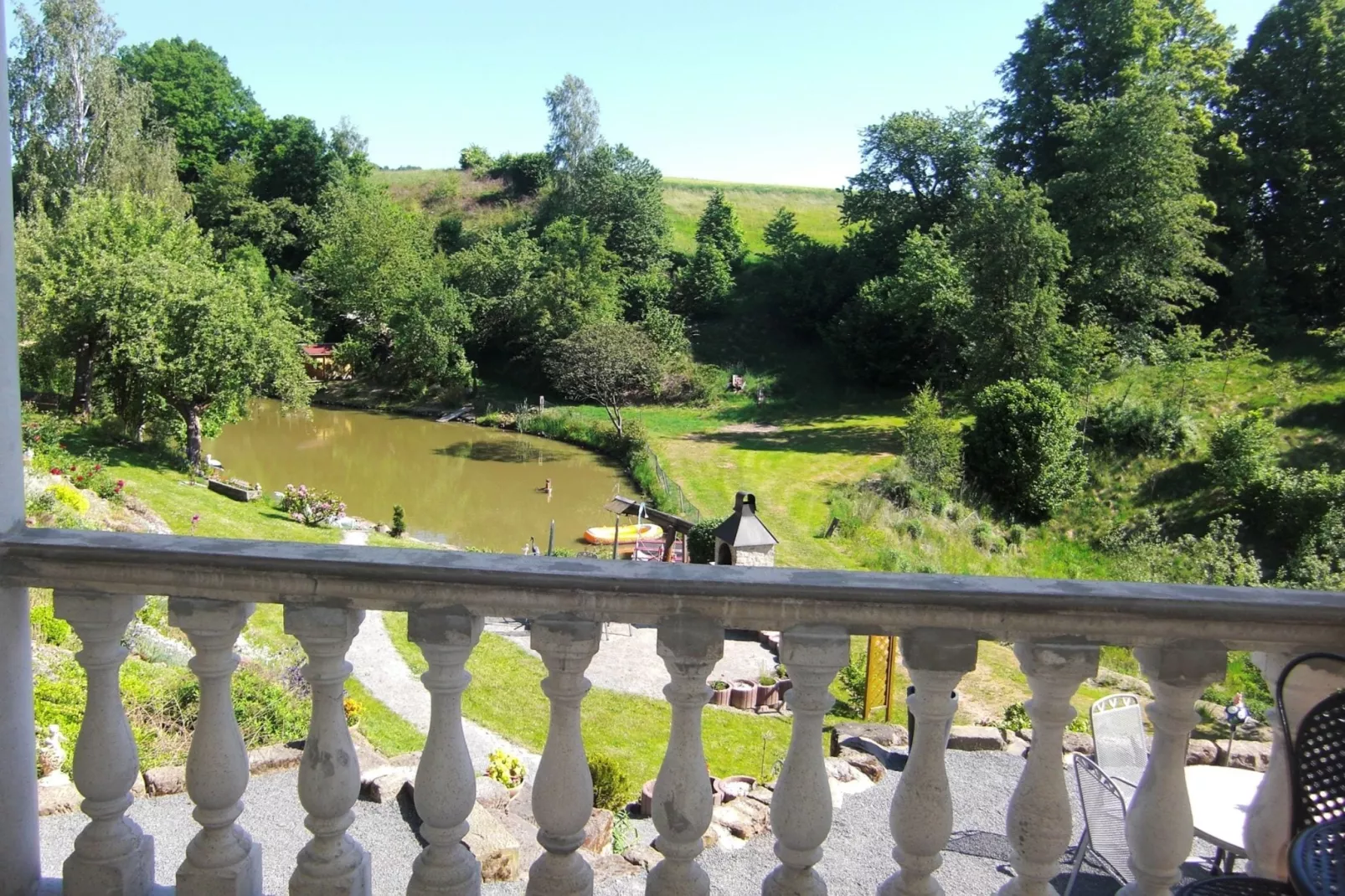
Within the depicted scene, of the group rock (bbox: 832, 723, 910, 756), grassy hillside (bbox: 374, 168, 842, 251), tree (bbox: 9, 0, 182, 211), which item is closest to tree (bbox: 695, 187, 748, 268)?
grassy hillside (bbox: 374, 168, 842, 251)

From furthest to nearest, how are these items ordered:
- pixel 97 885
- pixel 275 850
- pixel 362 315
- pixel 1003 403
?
pixel 362 315 → pixel 1003 403 → pixel 275 850 → pixel 97 885

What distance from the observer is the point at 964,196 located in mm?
30422

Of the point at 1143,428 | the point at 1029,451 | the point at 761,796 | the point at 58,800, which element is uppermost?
the point at 1143,428

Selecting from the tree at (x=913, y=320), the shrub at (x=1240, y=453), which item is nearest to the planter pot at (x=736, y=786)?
the shrub at (x=1240, y=453)

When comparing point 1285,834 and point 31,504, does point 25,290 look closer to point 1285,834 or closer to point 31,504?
point 31,504

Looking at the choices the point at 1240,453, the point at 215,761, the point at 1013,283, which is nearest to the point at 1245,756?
the point at 215,761

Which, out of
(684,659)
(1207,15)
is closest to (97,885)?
(684,659)

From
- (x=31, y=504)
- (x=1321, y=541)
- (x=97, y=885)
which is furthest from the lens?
(x=1321, y=541)

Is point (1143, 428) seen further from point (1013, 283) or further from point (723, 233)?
point (723, 233)

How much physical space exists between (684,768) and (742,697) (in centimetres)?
797

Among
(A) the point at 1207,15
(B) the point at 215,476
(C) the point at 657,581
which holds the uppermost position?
(A) the point at 1207,15

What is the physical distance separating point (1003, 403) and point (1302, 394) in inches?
291

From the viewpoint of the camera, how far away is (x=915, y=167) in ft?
110

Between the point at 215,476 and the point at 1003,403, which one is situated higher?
the point at 1003,403
